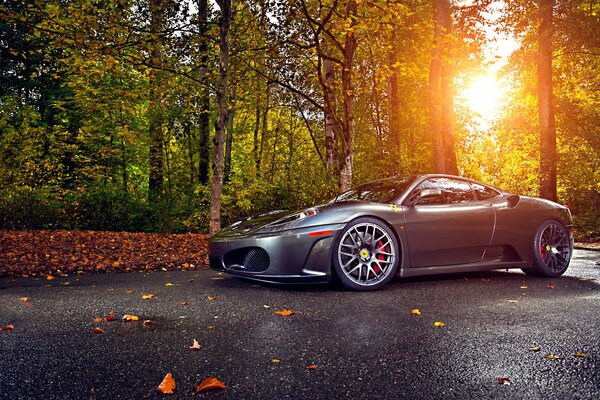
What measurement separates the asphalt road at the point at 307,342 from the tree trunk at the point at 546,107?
11.1 metres

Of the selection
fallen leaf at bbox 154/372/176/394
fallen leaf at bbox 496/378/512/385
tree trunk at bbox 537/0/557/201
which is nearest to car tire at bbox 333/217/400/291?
fallen leaf at bbox 496/378/512/385

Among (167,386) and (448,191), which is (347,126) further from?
(167,386)

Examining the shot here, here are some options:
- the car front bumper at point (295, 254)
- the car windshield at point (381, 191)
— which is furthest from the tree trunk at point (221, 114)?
the car front bumper at point (295, 254)

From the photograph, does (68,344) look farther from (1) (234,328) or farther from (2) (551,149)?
(2) (551,149)

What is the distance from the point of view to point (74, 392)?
7.59 feet

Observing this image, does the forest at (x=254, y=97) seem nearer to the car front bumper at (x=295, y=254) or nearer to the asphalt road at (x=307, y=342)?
the car front bumper at (x=295, y=254)

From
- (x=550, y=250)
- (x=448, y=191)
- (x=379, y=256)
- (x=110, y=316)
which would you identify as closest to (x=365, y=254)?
(x=379, y=256)

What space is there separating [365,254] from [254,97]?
30.1 ft

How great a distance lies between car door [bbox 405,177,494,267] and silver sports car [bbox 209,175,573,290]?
0.01 meters

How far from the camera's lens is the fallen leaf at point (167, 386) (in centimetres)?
233

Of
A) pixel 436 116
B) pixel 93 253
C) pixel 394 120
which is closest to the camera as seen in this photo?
pixel 93 253

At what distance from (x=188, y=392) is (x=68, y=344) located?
1.28 m

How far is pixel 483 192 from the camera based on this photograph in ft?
19.7

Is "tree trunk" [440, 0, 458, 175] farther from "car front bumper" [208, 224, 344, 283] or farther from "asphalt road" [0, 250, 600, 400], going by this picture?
"car front bumper" [208, 224, 344, 283]
